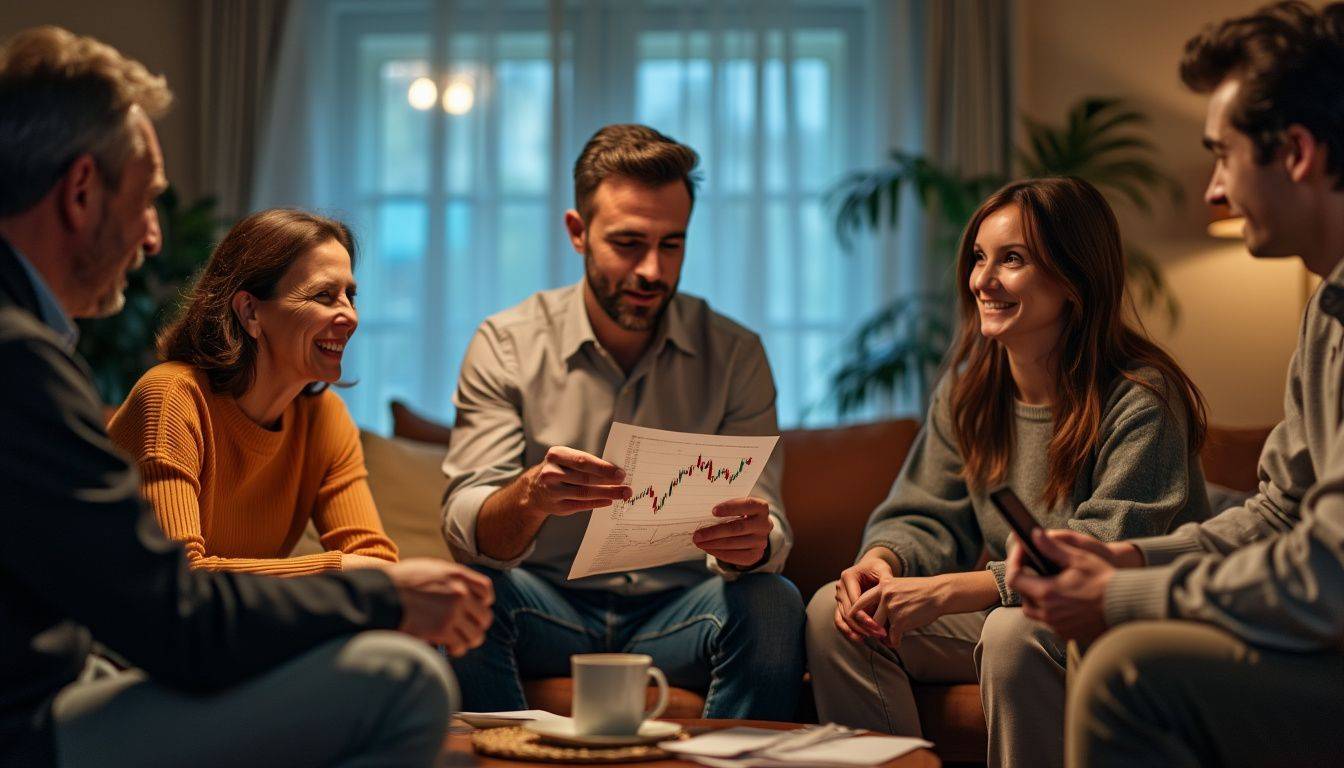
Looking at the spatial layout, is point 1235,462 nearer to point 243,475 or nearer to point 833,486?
point 833,486

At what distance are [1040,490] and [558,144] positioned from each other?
281cm

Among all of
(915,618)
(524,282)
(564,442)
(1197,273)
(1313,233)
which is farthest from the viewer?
(524,282)

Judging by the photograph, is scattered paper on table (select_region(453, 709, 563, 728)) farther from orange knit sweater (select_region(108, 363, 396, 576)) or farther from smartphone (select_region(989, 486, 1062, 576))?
smartphone (select_region(989, 486, 1062, 576))

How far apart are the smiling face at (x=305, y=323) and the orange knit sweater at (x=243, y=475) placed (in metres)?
0.10

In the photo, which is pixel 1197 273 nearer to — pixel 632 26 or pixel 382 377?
pixel 632 26

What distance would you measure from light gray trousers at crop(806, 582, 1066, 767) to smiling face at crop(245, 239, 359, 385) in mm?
923

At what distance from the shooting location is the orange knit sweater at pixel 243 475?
5.89 feet

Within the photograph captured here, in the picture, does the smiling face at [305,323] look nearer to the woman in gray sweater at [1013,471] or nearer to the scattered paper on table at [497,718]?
the scattered paper on table at [497,718]

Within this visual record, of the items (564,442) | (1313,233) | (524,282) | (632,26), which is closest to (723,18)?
(632,26)

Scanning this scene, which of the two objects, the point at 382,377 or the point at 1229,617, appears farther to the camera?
the point at 382,377

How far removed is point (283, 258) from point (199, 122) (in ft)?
9.59

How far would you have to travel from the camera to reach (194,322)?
195 centimetres

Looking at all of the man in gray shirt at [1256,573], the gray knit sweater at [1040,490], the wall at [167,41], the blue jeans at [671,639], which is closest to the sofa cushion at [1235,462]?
the gray knit sweater at [1040,490]

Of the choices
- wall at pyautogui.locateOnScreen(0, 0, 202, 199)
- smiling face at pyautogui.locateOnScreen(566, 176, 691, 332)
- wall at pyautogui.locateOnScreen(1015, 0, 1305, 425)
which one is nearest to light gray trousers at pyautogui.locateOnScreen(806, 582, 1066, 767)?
smiling face at pyautogui.locateOnScreen(566, 176, 691, 332)
